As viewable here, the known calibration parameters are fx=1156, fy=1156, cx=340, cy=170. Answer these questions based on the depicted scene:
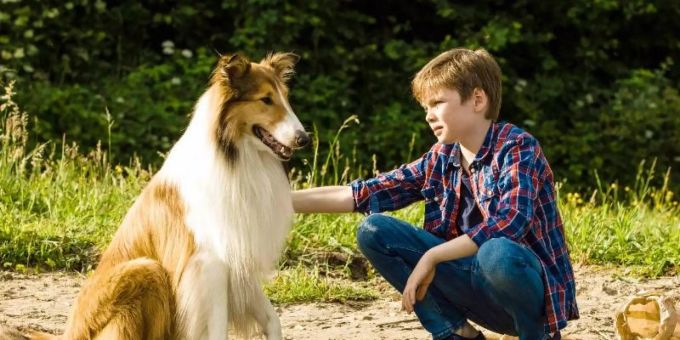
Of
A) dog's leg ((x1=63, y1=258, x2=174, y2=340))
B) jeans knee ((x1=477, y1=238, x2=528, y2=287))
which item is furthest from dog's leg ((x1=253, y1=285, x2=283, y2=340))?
jeans knee ((x1=477, y1=238, x2=528, y2=287))

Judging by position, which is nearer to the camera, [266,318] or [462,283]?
[462,283]

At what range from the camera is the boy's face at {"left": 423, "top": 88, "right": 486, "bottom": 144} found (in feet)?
15.2

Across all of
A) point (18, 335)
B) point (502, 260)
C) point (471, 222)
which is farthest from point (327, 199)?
point (18, 335)

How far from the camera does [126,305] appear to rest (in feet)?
15.5

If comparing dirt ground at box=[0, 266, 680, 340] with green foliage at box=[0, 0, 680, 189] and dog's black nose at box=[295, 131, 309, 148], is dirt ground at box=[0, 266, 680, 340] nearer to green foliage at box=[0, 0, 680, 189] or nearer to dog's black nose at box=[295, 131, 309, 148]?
dog's black nose at box=[295, 131, 309, 148]

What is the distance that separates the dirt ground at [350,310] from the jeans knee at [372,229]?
809 mm

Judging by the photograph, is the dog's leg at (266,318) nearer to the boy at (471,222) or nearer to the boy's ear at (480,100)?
the boy at (471,222)

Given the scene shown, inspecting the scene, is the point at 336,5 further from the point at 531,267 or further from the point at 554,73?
the point at 531,267

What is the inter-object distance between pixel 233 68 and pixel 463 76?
A: 3.11ft

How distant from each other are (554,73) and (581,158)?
1.19 m

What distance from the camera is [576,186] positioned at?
11.2m

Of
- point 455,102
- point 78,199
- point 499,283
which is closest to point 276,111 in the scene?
point 455,102

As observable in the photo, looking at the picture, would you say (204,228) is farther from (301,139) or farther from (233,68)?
(233,68)

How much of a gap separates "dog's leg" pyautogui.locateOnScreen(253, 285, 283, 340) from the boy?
49 centimetres
